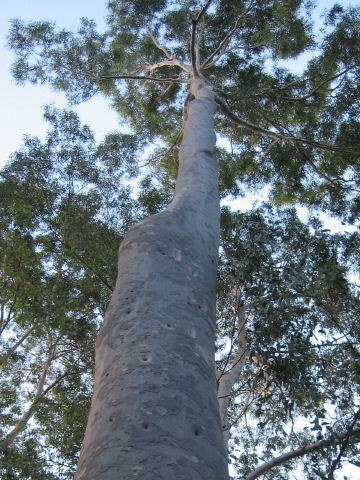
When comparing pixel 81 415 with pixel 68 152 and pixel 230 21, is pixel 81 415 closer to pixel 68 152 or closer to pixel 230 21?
pixel 68 152

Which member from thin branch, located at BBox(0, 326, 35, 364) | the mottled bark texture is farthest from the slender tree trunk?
the mottled bark texture

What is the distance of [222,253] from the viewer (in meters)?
8.85

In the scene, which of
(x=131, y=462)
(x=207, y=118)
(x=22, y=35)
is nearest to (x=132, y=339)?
(x=131, y=462)

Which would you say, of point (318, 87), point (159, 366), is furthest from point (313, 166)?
point (159, 366)

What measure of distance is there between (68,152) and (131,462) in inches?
290

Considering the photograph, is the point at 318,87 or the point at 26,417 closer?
the point at 26,417

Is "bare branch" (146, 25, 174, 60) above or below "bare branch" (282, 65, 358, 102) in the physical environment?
above

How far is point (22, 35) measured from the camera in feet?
36.2

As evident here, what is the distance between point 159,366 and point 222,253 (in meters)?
7.03

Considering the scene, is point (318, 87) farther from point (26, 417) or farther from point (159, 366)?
point (159, 366)

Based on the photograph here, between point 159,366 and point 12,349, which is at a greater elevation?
point 12,349

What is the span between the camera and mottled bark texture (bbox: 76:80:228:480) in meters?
1.59

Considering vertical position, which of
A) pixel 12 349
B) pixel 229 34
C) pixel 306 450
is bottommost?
pixel 306 450

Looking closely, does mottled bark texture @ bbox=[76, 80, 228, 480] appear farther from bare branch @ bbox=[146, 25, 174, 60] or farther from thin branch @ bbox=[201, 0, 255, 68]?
bare branch @ bbox=[146, 25, 174, 60]
